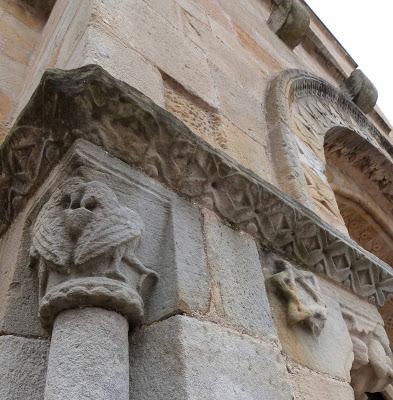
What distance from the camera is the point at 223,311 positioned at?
4.20ft

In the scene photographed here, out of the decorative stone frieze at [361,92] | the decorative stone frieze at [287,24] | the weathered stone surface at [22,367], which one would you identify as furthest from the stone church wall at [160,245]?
the decorative stone frieze at [361,92]

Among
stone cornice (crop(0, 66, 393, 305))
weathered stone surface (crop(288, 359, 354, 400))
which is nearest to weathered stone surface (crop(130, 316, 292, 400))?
weathered stone surface (crop(288, 359, 354, 400))

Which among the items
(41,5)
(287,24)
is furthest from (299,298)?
(287,24)

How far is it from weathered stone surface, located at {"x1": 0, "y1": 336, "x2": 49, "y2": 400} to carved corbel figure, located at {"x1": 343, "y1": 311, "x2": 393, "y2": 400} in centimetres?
117

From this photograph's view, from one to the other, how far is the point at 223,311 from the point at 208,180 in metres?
0.46

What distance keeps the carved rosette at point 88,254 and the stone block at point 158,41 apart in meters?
0.84

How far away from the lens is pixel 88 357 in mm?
975

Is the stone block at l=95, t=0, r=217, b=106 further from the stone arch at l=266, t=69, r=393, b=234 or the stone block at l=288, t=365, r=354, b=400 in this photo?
the stone block at l=288, t=365, r=354, b=400

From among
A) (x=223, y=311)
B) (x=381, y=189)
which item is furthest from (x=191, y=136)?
(x=381, y=189)

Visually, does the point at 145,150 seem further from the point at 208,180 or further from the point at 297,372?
the point at 297,372

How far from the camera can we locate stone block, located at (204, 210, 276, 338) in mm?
1310

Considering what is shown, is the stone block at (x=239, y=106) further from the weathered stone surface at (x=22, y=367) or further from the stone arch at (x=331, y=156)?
the weathered stone surface at (x=22, y=367)

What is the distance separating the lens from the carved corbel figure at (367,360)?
1826 mm

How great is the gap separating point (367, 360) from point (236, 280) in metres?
0.75
